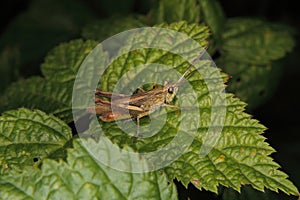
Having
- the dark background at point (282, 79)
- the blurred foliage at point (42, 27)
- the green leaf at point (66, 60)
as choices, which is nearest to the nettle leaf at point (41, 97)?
the green leaf at point (66, 60)

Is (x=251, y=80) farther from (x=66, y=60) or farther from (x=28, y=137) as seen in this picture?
(x=28, y=137)

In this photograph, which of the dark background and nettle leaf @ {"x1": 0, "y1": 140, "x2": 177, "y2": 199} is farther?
the dark background

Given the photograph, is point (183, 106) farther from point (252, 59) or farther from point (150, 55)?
point (252, 59)

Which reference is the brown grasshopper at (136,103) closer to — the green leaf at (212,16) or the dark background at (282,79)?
the green leaf at (212,16)

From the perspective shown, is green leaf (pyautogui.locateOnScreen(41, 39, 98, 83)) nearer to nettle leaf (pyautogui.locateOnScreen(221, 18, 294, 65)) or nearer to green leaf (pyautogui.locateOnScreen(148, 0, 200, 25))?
green leaf (pyautogui.locateOnScreen(148, 0, 200, 25))

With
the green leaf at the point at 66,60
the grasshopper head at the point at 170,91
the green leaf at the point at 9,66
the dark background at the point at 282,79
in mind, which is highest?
the green leaf at the point at 66,60

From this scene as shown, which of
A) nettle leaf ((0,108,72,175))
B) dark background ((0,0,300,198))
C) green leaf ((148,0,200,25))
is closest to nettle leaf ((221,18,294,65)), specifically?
dark background ((0,0,300,198))
